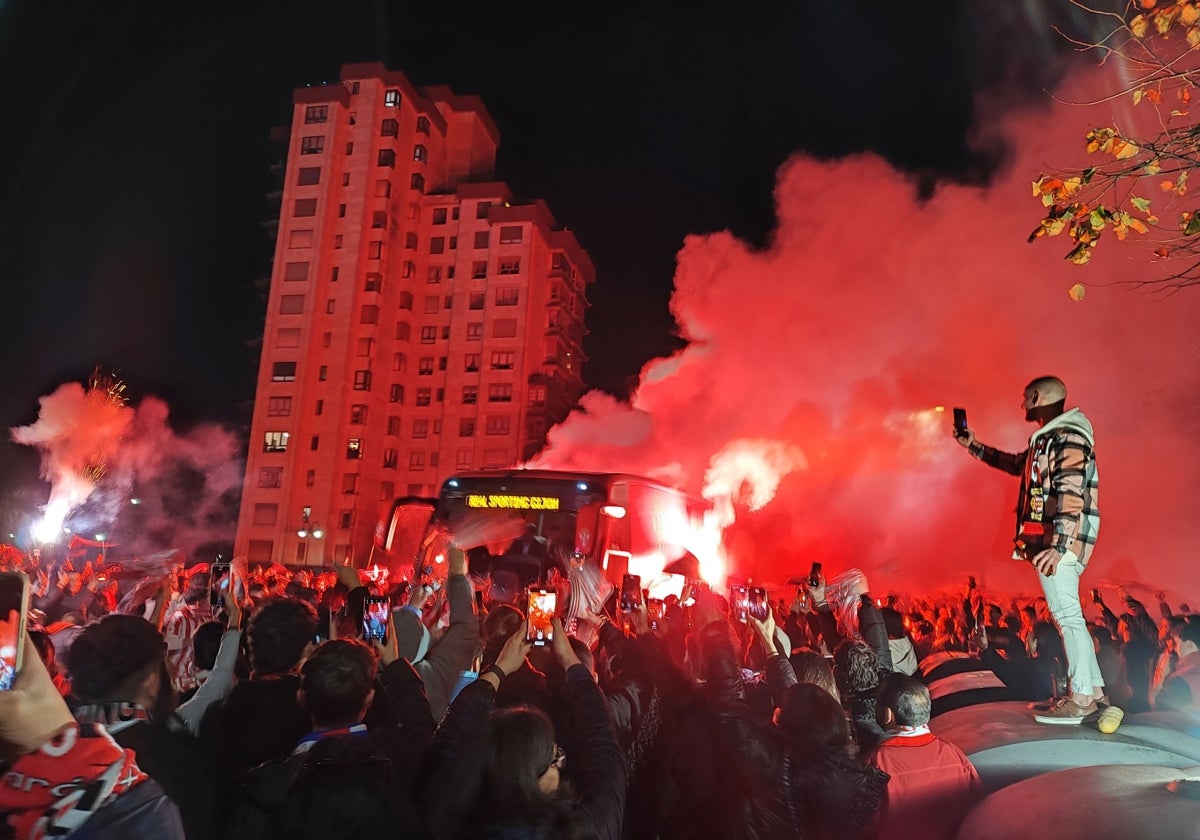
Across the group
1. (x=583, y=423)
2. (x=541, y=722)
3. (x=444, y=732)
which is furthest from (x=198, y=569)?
(x=583, y=423)

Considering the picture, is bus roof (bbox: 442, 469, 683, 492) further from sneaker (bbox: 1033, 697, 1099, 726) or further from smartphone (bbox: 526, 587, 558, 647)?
smartphone (bbox: 526, 587, 558, 647)

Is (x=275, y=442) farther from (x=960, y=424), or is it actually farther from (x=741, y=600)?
(x=960, y=424)

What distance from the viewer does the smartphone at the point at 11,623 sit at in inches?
83.3

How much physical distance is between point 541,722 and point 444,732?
70 centimetres

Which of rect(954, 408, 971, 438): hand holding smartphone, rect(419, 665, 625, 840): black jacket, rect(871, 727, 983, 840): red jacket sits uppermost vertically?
rect(954, 408, 971, 438): hand holding smartphone

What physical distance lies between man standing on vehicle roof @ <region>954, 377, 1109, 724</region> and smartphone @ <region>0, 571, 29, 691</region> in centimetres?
503

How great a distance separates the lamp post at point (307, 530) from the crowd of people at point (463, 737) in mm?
47172

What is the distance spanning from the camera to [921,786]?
375cm

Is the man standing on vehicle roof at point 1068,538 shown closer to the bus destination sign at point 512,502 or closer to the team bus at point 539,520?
the team bus at point 539,520

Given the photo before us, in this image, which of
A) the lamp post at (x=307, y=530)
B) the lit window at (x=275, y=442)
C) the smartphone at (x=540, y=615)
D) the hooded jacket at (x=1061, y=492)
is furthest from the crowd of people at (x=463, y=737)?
the lit window at (x=275, y=442)

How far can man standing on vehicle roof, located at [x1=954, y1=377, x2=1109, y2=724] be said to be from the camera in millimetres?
4730

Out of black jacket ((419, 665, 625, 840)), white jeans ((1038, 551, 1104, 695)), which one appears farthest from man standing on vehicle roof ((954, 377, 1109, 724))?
black jacket ((419, 665, 625, 840))

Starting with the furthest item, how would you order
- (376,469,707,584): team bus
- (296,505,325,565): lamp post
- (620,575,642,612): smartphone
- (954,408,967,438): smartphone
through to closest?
(296,505,325,565): lamp post → (376,469,707,584): team bus → (620,575,642,612): smartphone → (954,408,967,438): smartphone

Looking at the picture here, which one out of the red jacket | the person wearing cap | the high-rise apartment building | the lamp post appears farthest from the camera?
the high-rise apartment building
